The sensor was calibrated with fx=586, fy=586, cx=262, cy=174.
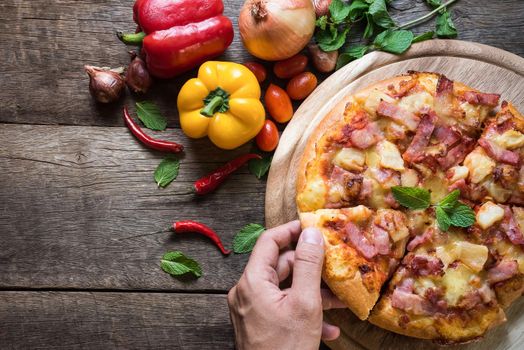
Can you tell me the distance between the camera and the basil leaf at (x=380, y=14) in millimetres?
3996

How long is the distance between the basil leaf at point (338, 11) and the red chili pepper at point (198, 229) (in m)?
1.69

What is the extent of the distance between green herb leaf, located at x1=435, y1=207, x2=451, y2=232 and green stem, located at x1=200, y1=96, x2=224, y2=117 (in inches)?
60.3

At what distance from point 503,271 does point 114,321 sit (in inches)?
102

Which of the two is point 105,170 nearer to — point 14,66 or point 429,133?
point 14,66

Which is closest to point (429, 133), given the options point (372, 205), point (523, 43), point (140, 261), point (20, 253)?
point (372, 205)

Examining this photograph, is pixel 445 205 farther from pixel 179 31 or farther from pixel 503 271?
pixel 179 31

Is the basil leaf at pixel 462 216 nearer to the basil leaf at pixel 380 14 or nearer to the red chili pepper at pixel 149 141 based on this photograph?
the basil leaf at pixel 380 14

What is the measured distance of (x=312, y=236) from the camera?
3.19m

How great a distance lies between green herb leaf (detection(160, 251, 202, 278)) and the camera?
4.09 m

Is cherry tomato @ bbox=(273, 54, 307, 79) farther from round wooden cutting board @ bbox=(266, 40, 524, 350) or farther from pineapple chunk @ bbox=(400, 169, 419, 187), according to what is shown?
pineapple chunk @ bbox=(400, 169, 419, 187)

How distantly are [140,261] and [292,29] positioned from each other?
1.91 meters

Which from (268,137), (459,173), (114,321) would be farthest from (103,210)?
(459,173)

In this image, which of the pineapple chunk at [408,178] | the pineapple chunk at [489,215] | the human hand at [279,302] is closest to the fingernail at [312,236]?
the human hand at [279,302]

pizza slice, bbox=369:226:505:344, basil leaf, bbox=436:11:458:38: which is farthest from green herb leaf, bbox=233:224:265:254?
basil leaf, bbox=436:11:458:38
